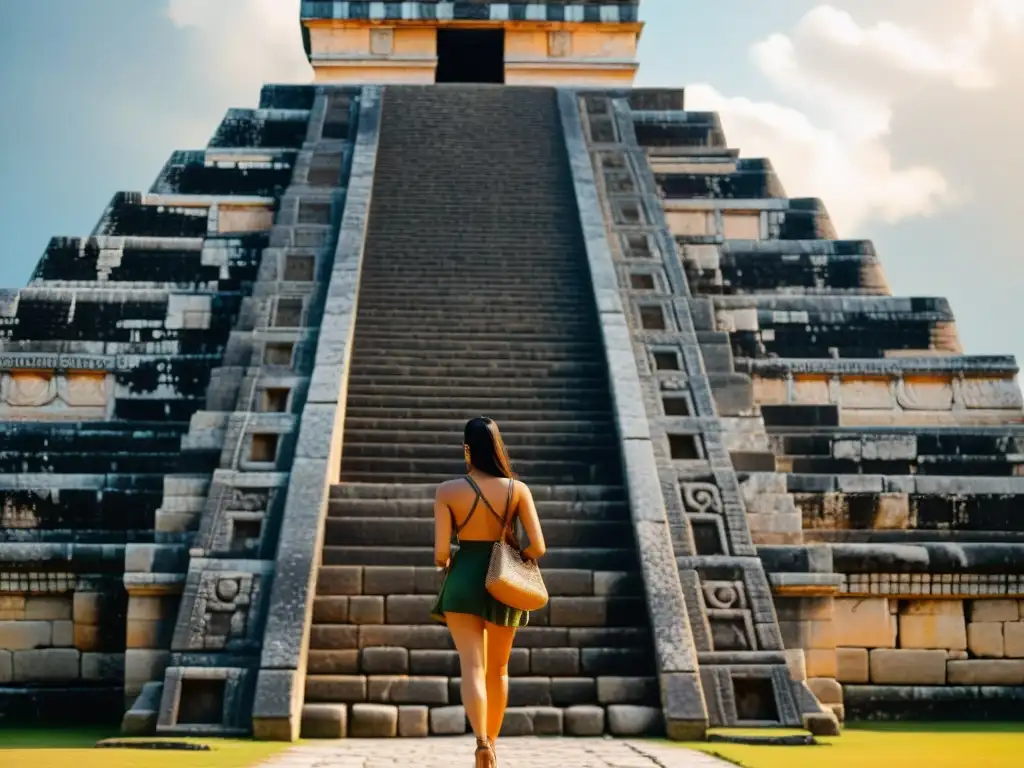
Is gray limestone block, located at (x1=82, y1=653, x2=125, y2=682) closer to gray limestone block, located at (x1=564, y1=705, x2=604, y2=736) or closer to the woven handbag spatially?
gray limestone block, located at (x1=564, y1=705, x2=604, y2=736)

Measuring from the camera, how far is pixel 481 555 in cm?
597

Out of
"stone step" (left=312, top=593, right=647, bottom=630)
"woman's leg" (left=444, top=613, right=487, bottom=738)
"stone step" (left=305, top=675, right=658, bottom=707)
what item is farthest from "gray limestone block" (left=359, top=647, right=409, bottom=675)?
"woman's leg" (left=444, top=613, right=487, bottom=738)

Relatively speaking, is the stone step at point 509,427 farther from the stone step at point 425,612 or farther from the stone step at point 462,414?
the stone step at point 425,612

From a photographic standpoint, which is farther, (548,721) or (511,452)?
(511,452)

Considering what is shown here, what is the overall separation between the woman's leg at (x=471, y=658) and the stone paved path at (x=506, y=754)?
33.1 inches

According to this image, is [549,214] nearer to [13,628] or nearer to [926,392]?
[926,392]

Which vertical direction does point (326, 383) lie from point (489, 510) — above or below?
above

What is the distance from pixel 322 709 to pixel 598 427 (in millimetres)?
4294

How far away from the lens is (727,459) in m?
10.2

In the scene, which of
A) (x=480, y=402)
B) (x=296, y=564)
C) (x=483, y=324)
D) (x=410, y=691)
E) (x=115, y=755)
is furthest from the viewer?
(x=483, y=324)

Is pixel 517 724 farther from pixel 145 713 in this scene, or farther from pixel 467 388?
pixel 467 388

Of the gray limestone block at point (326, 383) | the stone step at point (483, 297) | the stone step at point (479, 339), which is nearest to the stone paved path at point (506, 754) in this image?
the gray limestone block at point (326, 383)

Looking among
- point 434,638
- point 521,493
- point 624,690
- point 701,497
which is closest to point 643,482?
point 701,497

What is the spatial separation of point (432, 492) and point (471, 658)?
14.2 feet
